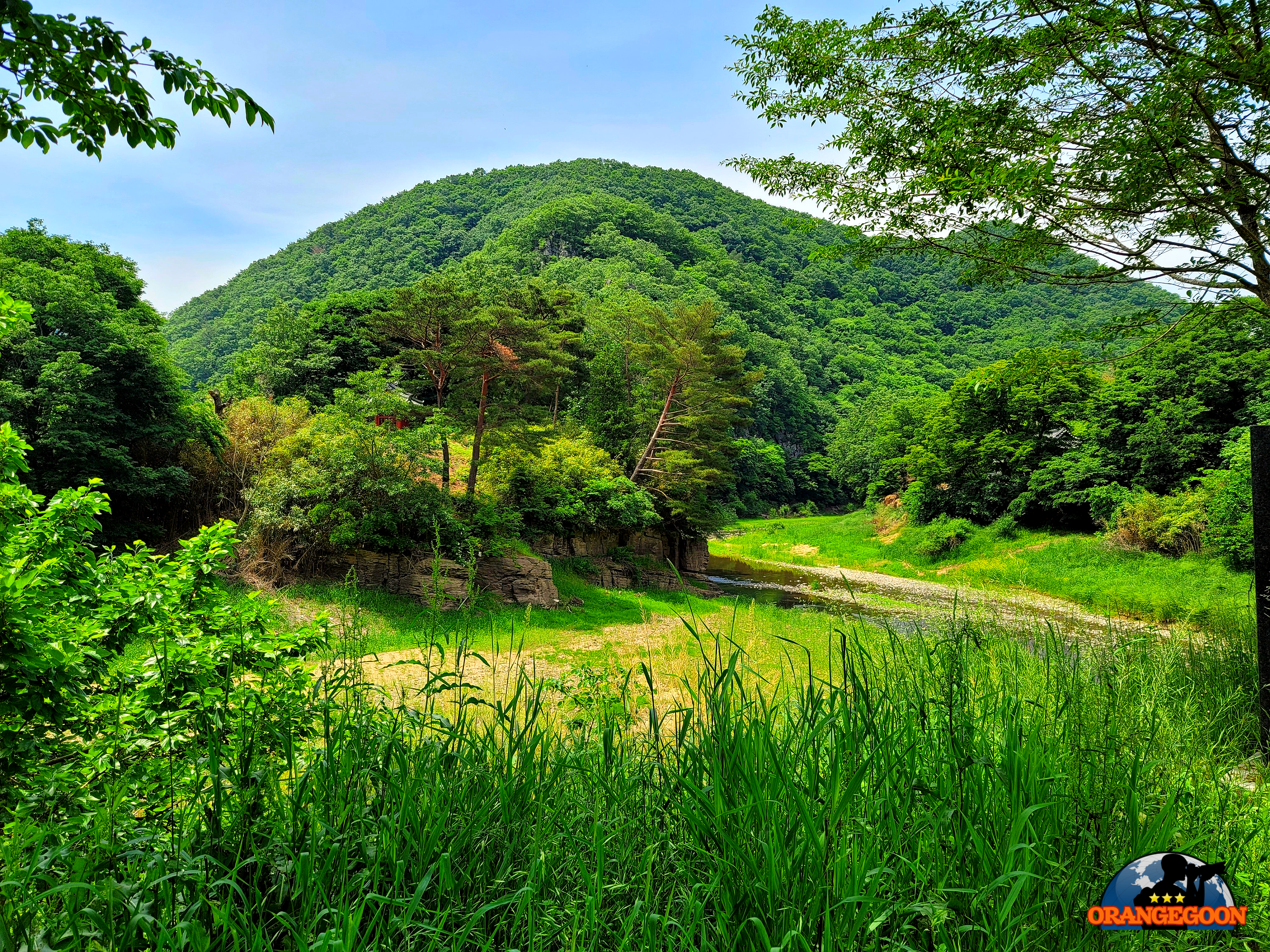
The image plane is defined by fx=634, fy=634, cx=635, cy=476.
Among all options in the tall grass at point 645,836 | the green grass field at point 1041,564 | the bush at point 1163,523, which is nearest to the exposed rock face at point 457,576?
the green grass field at point 1041,564

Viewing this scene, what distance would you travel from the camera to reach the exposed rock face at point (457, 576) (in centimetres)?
1634

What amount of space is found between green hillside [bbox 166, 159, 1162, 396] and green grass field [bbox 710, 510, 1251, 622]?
28.8 meters

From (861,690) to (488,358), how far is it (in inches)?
704

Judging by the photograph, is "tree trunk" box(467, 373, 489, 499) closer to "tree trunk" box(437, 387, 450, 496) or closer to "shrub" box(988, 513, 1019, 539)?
"tree trunk" box(437, 387, 450, 496)

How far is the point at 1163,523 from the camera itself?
2150 cm

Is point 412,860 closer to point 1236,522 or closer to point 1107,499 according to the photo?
point 1236,522

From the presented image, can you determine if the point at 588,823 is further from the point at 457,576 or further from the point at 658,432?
the point at 658,432

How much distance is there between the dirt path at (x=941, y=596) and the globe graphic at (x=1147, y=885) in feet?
3.61

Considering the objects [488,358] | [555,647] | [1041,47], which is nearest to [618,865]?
[1041,47]

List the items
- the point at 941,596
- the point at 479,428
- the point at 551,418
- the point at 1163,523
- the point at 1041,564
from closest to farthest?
the point at 941,596, the point at 479,428, the point at 1163,523, the point at 551,418, the point at 1041,564

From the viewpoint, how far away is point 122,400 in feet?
52.1

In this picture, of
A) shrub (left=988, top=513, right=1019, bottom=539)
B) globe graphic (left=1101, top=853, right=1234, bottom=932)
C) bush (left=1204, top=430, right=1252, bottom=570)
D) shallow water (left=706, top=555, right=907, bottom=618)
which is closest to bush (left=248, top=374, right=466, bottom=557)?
shallow water (left=706, top=555, right=907, bottom=618)

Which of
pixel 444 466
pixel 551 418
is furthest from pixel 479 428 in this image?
pixel 551 418

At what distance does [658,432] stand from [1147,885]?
1027 inches
